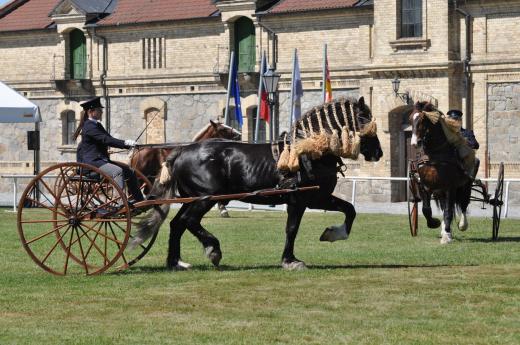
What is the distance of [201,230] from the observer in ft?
56.1

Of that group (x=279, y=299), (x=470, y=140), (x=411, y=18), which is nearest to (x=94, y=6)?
(x=411, y=18)

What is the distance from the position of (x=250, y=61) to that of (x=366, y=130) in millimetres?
32590

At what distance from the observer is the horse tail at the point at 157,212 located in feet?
55.3

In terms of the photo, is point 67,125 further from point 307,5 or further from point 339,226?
point 339,226

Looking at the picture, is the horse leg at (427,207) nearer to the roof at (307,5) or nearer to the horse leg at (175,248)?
the horse leg at (175,248)

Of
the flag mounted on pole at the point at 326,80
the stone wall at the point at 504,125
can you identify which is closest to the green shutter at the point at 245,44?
the flag mounted on pole at the point at 326,80

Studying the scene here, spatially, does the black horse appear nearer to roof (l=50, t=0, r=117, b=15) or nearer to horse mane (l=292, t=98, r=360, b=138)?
horse mane (l=292, t=98, r=360, b=138)

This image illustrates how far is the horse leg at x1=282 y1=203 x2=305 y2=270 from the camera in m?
16.8

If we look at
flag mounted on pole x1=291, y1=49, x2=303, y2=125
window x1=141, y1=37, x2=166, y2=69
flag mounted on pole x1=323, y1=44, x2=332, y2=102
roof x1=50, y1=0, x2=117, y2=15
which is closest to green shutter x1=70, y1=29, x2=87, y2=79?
roof x1=50, y1=0, x2=117, y2=15

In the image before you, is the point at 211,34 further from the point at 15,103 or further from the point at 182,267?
the point at 182,267

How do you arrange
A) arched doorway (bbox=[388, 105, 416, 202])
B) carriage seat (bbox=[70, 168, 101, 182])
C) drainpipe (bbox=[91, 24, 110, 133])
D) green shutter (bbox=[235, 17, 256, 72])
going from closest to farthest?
carriage seat (bbox=[70, 168, 101, 182]) < arched doorway (bbox=[388, 105, 416, 202]) < green shutter (bbox=[235, 17, 256, 72]) < drainpipe (bbox=[91, 24, 110, 133])

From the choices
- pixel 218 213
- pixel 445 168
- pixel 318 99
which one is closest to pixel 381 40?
pixel 318 99

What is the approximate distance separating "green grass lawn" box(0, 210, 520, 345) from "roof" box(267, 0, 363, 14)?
2577 cm

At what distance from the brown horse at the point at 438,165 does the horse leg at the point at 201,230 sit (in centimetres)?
535
